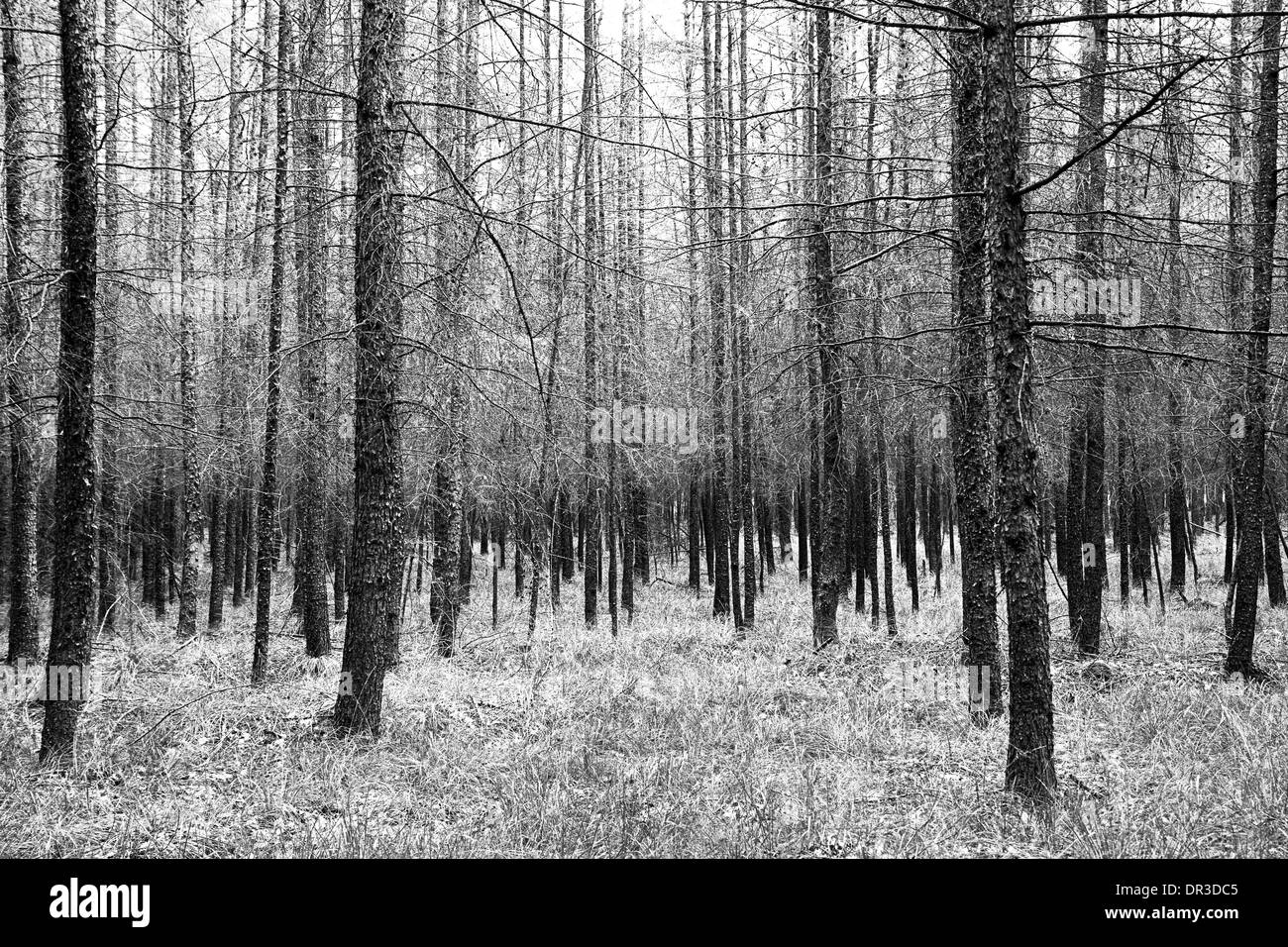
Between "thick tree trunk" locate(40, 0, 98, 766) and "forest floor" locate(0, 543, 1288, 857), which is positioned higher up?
"thick tree trunk" locate(40, 0, 98, 766)

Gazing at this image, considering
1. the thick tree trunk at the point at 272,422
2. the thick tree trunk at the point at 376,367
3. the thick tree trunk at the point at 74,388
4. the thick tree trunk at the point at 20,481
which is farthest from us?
the thick tree trunk at the point at 272,422

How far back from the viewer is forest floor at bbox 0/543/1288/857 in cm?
532

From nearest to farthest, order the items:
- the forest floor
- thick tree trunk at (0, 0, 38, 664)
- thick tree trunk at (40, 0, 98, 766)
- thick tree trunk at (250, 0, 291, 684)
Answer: the forest floor, thick tree trunk at (40, 0, 98, 766), thick tree trunk at (0, 0, 38, 664), thick tree trunk at (250, 0, 291, 684)

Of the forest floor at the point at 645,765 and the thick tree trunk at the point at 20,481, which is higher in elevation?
the thick tree trunk at the point at 20,481

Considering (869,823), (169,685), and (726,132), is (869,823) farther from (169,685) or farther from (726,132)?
(726,132)

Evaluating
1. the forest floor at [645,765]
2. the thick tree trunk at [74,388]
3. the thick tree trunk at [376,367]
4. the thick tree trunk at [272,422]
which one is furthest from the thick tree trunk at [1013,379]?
the thick tree trunk at [272,422]

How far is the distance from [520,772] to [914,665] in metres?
6.63

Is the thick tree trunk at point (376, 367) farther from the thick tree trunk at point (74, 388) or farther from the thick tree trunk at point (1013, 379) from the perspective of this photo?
the thick tree trunk at point (1013, 379)

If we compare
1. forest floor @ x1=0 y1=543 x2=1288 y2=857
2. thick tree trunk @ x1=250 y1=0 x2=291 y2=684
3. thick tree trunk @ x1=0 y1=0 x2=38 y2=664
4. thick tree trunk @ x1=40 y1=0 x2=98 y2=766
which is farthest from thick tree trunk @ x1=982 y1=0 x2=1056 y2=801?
thick tree trunk @ x1=0 y1=0 x2=38 y2=664

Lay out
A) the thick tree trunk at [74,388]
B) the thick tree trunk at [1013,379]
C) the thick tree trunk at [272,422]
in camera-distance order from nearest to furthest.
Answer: the thick tree trunk at [1013,379] → the thick tree trunk at [74,388] → the thick tree trunk at [272,422]

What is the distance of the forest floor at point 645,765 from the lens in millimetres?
5320

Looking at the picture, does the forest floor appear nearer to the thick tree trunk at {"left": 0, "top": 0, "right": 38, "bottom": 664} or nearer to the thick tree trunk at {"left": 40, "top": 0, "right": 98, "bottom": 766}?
the thick tree trunk at {"left": 40, "top": 0, "right": 98, "bottom": 766}

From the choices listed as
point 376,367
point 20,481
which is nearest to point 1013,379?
point 376,367

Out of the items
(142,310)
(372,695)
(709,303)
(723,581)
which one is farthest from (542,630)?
(142,310)
